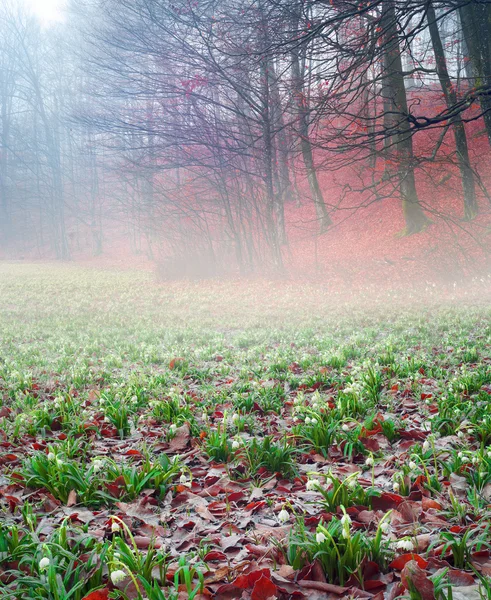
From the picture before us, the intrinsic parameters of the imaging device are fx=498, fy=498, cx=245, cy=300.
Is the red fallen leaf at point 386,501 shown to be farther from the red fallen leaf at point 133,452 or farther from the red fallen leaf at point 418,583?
the red fallen leaf at point 133,452

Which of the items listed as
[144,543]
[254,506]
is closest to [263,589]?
[144,543]

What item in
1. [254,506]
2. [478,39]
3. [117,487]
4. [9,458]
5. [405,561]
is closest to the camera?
[405,561]

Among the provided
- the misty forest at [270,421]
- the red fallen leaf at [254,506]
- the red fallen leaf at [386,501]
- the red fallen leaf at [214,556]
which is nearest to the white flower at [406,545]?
the misty forest at [270,421]

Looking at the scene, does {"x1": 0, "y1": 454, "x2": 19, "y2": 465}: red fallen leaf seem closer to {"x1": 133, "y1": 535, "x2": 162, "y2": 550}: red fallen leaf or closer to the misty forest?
the misty forest

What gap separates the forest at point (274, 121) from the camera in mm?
7520

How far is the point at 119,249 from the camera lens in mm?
38688

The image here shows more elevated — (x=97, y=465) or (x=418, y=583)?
(x=97, y=465)

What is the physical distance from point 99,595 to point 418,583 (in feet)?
3.95

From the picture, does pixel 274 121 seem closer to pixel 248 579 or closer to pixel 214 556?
pixel 214 556

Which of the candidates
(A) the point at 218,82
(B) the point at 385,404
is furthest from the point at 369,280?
(B) the point at 385,404

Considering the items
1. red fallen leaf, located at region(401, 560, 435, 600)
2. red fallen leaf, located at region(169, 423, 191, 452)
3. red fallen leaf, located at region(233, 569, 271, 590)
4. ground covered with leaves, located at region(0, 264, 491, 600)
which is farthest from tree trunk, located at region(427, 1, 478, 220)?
red fallen leaf, located at region(233, 569, 271, 590)

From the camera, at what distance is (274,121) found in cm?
1598

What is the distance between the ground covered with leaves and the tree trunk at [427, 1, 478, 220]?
9.88m

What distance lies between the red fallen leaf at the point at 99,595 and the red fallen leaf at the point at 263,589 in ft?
1.86
